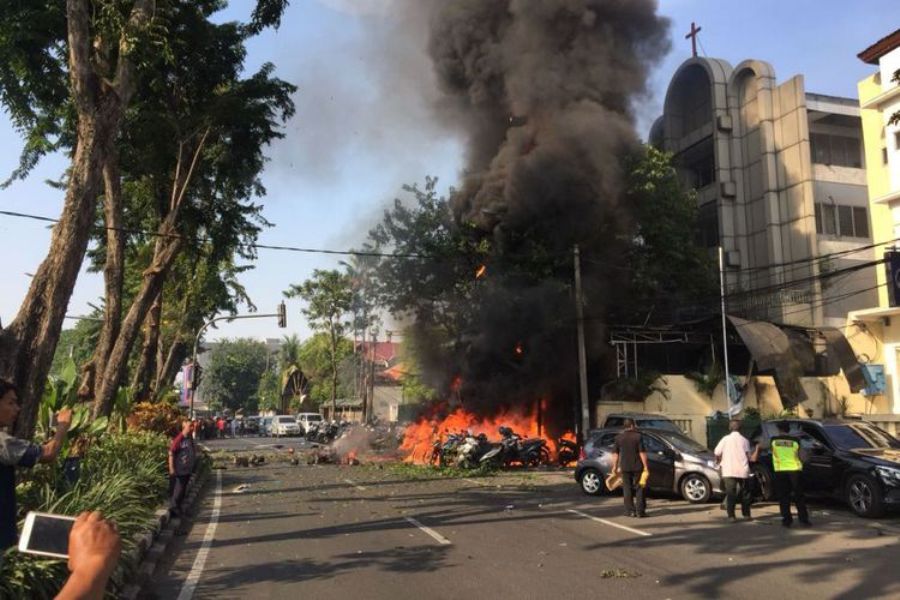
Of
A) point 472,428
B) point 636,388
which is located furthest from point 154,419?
point 636,388

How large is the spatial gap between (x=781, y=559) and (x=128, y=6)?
12513 mm

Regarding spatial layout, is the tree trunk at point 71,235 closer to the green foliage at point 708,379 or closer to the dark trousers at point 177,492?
the dark trousers at point 177,492

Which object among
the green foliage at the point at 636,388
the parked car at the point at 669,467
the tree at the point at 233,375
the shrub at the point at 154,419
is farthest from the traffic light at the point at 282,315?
the tree at the point at 233,375

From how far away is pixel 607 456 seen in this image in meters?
14.3

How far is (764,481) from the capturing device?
13062 mm

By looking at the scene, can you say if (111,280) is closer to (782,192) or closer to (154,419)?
(154,419)

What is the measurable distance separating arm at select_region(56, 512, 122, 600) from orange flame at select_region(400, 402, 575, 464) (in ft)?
69.9

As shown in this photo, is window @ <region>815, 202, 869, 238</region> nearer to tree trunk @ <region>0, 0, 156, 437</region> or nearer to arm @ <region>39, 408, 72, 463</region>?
tree trunk @ <region>0, 0, 156, 437</region>

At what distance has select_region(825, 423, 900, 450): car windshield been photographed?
11836 millimetres

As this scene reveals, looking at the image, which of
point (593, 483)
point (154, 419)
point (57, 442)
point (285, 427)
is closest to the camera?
point (57, 442)

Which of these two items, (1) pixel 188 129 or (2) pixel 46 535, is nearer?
(2) pixel 46 535

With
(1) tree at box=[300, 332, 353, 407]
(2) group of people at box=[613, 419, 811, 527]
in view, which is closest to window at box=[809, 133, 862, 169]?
(2) group of people at box=[613, 419, 811, 527]

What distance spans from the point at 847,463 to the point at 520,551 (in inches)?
245

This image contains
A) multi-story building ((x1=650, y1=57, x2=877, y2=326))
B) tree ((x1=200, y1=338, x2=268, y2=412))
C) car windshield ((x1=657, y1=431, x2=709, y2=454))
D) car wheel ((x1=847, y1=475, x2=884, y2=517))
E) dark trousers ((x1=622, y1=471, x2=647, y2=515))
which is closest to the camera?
car wheel ((x1=847, y1=475, x2=884, y2=517))
